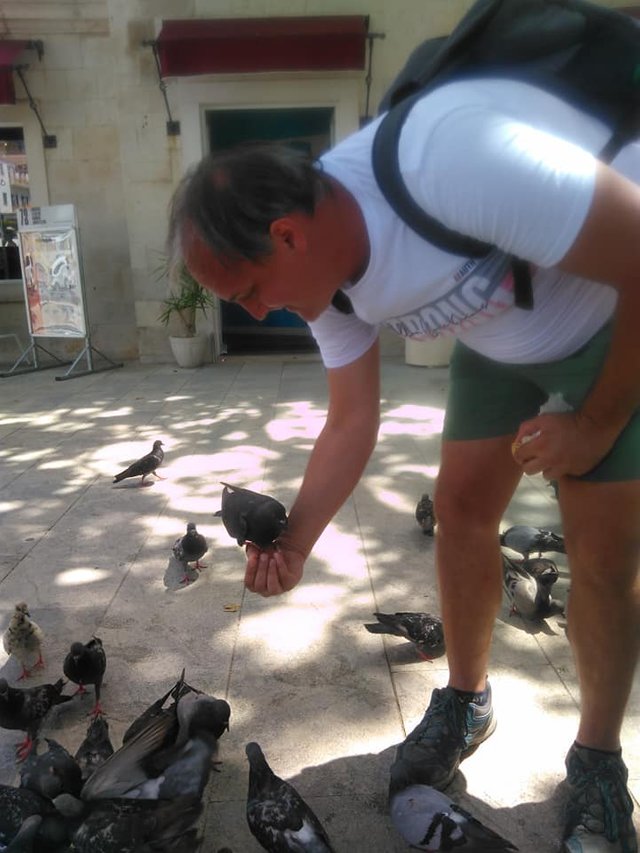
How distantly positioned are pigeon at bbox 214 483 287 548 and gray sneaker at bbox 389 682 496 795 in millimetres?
804

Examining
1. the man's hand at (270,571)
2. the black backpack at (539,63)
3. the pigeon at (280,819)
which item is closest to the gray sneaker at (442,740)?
the pigeon at (280,819)

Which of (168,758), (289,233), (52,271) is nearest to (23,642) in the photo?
(168,758)

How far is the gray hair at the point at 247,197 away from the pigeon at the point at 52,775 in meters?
1.71

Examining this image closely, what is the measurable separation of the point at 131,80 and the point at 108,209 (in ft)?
6.75

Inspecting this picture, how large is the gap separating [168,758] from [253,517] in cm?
101

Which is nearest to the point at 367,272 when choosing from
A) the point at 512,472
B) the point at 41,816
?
the point at 512,472

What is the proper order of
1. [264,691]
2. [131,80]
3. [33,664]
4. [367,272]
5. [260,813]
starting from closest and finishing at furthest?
[367,272] → [260,813] → [264,691] → [33,664] → [131,80]

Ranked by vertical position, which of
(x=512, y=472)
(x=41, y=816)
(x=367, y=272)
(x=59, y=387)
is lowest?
(x=59, y=387)

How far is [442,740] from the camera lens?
232 centimetres

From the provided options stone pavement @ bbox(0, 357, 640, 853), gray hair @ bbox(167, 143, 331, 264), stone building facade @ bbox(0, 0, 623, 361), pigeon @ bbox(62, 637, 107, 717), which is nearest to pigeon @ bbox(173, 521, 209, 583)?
stone pavement @ bbox(0, 357, 640, 853)

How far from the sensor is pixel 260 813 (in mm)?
2115

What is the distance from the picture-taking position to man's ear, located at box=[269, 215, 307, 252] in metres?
1.54

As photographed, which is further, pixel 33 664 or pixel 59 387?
pixel 59 387

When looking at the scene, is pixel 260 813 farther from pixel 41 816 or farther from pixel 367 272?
pixel 367 272
